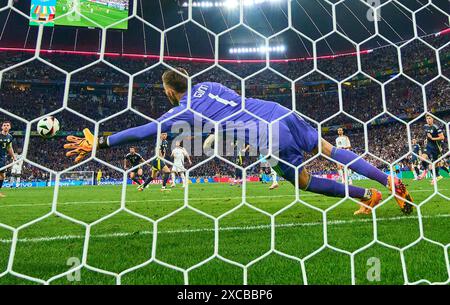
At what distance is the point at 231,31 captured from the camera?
719 inches

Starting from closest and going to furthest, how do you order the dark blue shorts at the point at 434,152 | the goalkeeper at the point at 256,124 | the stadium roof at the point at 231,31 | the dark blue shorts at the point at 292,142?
1. the goalkeeper at the point at 256,124
2. the dark blue shorts at the point at 292,142
3. the dark blue shorts at the point at 434,152
4. the stadium roof at the point at 231,31

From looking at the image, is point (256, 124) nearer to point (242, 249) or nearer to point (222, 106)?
point (222, 106)

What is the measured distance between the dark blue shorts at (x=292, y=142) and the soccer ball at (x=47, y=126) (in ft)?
4.43

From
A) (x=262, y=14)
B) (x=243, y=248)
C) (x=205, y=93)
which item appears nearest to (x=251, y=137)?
(x=205, y=93)

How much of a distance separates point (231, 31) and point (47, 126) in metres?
17.5

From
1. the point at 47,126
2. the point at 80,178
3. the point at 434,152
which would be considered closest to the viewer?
the point at 47,126

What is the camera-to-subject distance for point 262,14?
59.9ft

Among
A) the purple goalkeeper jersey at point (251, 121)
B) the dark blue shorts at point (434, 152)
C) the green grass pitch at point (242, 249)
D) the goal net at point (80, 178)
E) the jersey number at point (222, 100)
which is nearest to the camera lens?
the green grass pitch at point (242, 249)

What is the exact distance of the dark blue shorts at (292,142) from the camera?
2199mm

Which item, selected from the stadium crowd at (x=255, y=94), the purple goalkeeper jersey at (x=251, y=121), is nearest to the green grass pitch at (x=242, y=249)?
the purple goalkeeper jersey at (x=251, y=121)

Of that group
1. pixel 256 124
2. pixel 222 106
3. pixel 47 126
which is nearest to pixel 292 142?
pixel 256 124

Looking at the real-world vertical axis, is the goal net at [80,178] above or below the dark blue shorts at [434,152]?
above

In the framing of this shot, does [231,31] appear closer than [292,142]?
No

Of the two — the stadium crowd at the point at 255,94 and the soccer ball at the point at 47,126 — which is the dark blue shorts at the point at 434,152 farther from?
the stadium crowd at the point at 255,94
